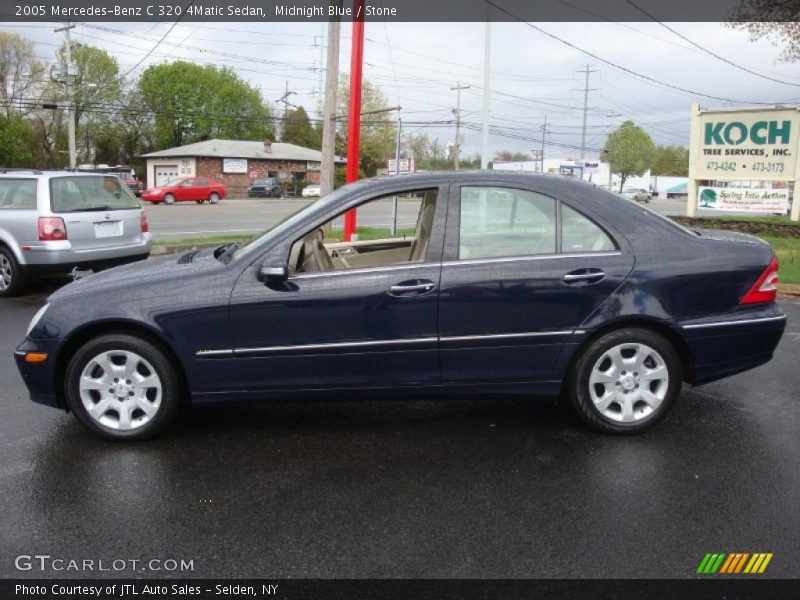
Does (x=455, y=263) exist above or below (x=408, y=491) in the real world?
above

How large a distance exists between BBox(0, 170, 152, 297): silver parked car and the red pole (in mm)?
4758

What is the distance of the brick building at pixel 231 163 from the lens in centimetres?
6147

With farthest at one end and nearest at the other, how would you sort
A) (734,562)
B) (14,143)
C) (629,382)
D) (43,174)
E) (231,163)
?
(231,163)
(14,143)
(43,174)
(629,382)
(734,562)

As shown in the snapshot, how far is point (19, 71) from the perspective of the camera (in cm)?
6512

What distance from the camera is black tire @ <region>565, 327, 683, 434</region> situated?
169 inches

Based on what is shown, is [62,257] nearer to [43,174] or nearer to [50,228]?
[50,228]

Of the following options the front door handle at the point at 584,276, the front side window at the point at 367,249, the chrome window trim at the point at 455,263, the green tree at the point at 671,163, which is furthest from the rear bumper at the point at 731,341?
the green tree at the point at 671,163

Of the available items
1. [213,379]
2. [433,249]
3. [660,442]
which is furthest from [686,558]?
[213,379]

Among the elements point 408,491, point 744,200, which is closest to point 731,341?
point 408,491

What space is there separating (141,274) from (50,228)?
17.9ft

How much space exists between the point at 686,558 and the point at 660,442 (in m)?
1.37

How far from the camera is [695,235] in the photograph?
182 inches

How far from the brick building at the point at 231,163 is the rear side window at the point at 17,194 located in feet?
176
